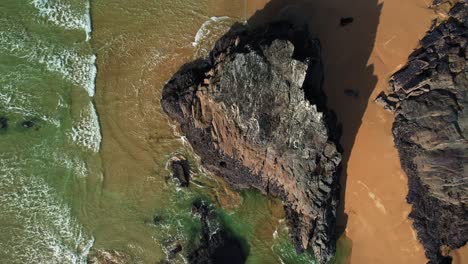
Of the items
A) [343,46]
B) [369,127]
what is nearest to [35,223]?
[369,127]

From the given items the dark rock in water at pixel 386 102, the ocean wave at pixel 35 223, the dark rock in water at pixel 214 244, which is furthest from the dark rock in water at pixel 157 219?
the dark rock in water at pixel 386 102

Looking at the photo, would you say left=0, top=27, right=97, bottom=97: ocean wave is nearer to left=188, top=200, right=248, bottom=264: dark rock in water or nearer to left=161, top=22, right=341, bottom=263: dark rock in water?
left=161, top=22, right=341, bottom=263: dark rock in water

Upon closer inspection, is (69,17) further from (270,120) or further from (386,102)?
(386,102)

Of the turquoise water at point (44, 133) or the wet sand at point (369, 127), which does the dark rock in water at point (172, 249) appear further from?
the wet sand at point (369, 127)

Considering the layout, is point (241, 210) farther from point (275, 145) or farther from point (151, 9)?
point (151, 9)

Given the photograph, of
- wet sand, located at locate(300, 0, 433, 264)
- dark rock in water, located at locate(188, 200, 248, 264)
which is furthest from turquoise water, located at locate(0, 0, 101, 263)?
wet sand, located at locate(300, 0, 433, 264)
